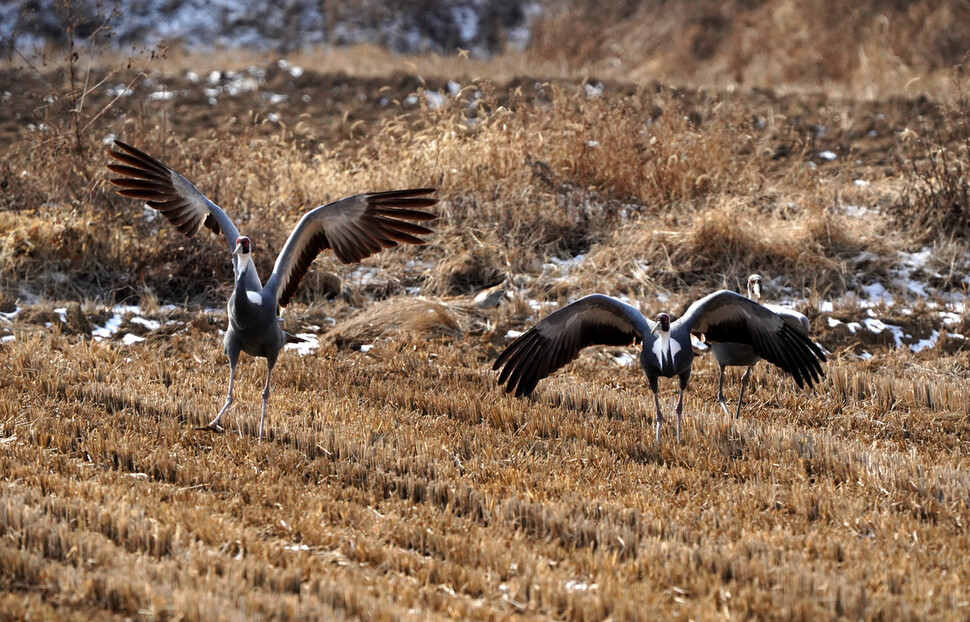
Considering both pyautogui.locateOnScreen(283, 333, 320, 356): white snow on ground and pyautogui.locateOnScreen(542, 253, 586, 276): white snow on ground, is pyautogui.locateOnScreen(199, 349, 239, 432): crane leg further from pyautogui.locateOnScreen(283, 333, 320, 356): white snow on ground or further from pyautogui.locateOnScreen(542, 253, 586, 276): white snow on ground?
pyautogui.locateOnScreen(542, 253, 586, 276): white snow on ground

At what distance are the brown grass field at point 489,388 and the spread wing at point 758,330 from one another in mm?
488

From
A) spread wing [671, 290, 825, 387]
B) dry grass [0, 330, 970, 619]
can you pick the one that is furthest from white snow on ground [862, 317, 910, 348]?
spread wing [671, 290, 825, 387]

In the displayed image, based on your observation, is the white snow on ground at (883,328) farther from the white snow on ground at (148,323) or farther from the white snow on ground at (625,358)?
the white snow on ground at (148,323)

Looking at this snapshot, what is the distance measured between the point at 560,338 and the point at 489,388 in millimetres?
1111

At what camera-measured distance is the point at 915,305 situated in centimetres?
984

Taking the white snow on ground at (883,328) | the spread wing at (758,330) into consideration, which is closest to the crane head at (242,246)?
the spread wing at (758,330)

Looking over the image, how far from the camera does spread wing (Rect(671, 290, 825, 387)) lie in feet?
21.8

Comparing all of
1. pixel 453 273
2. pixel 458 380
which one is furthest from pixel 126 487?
pixel 453 273

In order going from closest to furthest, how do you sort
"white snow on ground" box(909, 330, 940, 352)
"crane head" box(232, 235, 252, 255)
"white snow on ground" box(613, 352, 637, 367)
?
"crane head" box(232, 235, 252, 255), "white snow on ground" box(613, 352, 637, 367), "white snow on ground" box(909, 330, 940, 352)

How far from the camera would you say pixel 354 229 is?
23.2 feet

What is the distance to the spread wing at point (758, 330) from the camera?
6.65m

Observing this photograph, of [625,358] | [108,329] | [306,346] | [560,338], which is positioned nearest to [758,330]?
[560,338]

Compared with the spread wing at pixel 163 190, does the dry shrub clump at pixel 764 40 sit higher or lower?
higher

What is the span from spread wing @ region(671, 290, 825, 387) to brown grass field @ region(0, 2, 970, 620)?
49cm
